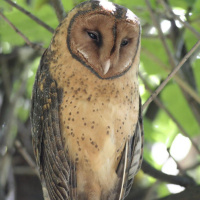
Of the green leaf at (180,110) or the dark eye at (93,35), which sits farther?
the green leaf at (180,110)

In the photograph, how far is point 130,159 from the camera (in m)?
1.99

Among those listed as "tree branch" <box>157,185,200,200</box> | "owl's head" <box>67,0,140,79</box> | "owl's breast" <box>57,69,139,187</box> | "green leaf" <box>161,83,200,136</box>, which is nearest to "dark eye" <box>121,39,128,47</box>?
"owl's head" <box>67,0,140,79</box>

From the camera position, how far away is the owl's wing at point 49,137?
1.85 metres

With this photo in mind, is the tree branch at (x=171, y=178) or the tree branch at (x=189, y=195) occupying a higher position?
the tree branch at (x=171, y=178)

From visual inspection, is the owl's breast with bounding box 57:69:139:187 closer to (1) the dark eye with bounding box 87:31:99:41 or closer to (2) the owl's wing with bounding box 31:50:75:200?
(2) the owl's wing with bounding box 31:50:75:200

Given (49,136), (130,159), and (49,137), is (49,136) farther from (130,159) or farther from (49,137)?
(130,159)

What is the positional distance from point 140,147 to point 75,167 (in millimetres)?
288

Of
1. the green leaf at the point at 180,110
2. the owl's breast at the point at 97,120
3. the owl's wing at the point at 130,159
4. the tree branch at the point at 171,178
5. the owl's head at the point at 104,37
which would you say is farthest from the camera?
the green leaf at the point at 180,110

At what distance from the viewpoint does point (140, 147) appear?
204cm

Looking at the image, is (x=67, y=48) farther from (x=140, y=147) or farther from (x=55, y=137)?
(x=140, y=147)

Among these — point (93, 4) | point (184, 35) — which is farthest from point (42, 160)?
point (184, 35)

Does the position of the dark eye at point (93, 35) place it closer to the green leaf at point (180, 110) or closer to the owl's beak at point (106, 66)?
the owl's beak at point (106, 66)

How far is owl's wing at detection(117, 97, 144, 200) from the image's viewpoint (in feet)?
6.38

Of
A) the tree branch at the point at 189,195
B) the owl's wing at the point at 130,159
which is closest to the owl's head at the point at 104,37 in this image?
the owl's wing at the point at 130,159
